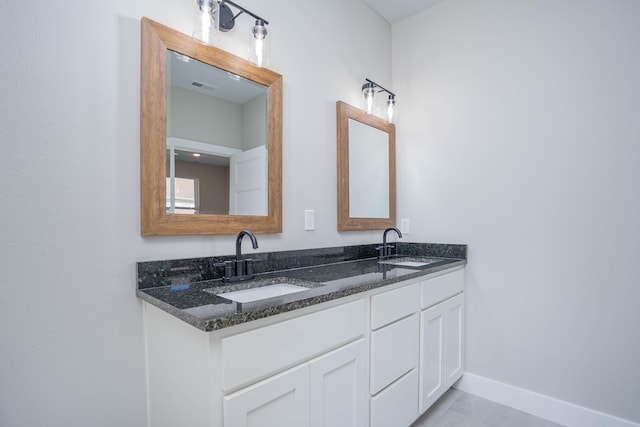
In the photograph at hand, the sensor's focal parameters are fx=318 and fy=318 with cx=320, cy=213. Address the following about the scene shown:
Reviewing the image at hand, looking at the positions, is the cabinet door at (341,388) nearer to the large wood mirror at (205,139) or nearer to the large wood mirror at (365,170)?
the large wood mirror at (205,139)

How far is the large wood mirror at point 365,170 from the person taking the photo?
2.05m

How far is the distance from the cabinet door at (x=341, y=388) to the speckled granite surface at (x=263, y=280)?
23cm

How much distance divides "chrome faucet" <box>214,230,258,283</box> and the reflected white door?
19cm

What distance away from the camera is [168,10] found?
129 cm

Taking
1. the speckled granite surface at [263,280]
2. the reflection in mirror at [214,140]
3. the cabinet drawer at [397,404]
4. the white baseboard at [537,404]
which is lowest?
the white baseboard at [537,404]

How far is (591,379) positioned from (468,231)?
3.28 feet

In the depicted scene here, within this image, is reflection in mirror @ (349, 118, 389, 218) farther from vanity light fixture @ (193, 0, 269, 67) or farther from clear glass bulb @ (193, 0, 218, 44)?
clear glass bulb @ (193, 0, 218, 44)

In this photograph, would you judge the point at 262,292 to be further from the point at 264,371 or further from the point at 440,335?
the point at 440,335

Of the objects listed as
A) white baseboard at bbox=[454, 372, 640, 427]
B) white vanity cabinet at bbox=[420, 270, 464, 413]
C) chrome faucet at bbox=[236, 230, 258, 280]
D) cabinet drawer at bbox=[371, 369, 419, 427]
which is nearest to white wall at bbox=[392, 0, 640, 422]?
white baseboard at bbox=[454, 372, 640, 427]

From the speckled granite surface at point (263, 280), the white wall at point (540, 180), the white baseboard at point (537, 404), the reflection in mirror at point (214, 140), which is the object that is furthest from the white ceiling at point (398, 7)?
A: the white baseboard at point (537, 404)

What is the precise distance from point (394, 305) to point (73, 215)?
4.31ft

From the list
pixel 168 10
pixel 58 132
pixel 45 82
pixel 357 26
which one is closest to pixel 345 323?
pixel 58 132

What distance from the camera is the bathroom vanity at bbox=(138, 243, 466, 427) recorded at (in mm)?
891

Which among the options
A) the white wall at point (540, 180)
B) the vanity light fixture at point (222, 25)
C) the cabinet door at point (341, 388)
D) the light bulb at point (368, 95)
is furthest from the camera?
the light bulb at point (368, 95)
